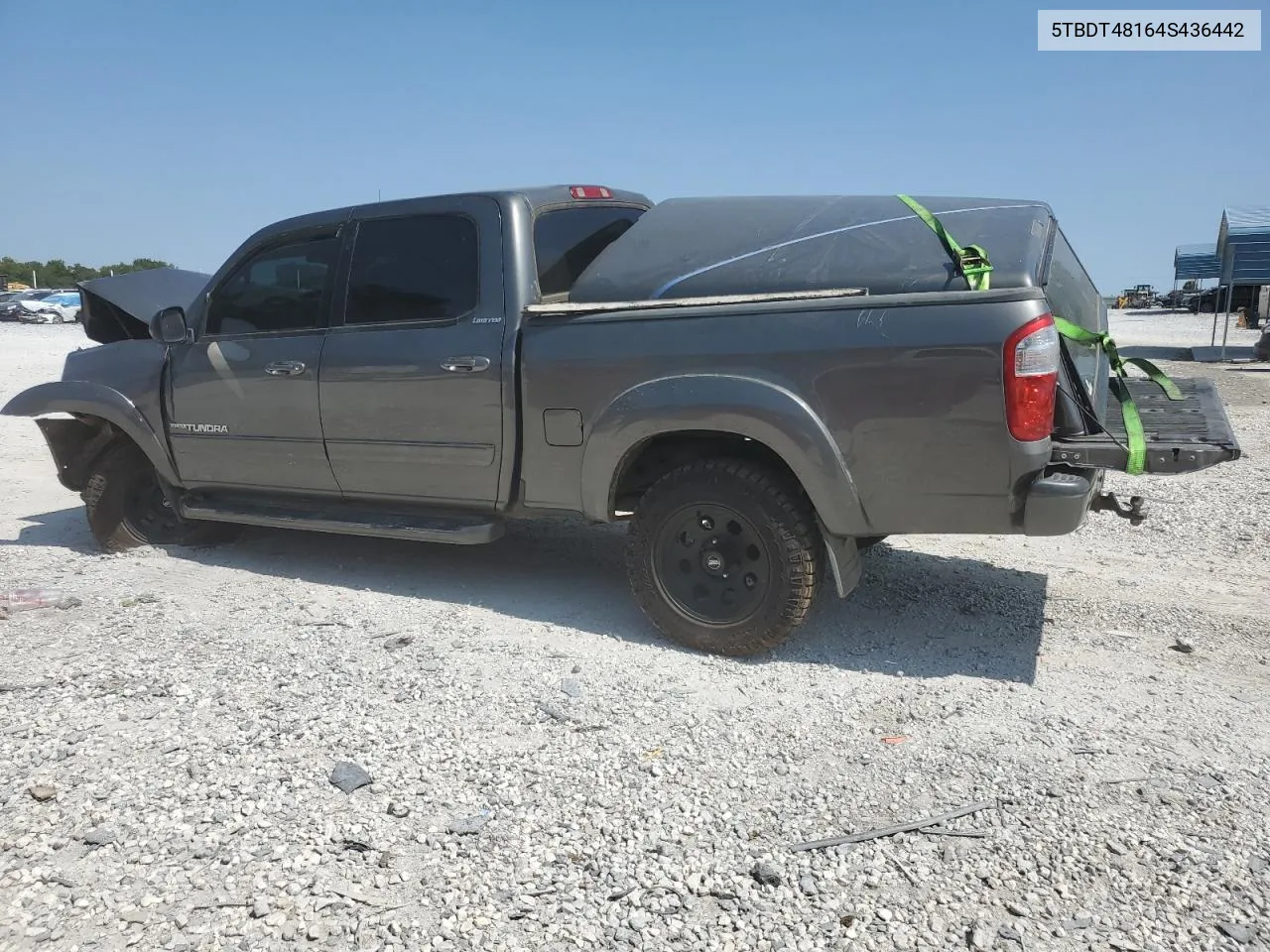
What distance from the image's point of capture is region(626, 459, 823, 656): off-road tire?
12.8 ft

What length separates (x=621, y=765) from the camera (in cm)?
319

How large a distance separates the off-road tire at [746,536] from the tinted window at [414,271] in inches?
54.3

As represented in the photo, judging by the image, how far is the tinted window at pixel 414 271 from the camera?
4.63 metres

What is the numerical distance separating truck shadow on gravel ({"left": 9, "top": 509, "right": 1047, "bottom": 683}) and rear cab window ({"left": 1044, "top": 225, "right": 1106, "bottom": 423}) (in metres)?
1.17

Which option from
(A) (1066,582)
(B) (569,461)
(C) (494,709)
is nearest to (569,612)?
(B) (569,461)

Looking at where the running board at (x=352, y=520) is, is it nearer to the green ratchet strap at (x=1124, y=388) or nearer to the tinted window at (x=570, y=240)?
the tinted window at (x=570, y=240)

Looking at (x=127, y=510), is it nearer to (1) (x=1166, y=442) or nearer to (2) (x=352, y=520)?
(2) (x=352, y=520)

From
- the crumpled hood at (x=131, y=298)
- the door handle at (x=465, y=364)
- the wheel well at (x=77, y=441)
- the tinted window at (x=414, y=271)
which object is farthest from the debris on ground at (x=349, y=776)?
the crumpled hood at (x=131, y=298)

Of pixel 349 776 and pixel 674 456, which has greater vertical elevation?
pixel 674 456

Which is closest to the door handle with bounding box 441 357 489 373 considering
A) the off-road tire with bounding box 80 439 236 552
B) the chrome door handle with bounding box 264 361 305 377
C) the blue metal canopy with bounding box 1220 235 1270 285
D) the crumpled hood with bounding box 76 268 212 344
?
the chrome door handle with bounding box 264 361 305 377

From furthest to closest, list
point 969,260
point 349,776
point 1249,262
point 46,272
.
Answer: point 46,272 → point 1249,262 → point 969,260 → point 349,776

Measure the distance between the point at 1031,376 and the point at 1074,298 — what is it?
1.14 m

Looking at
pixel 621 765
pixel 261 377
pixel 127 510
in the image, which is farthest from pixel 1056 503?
pixel 127 510

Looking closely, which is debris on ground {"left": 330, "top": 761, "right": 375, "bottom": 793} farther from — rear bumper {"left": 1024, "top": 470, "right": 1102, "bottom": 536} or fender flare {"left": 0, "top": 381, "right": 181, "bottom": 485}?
fender flare {"left": 0, "top": 381, "right": 181, "bottom": 485}
